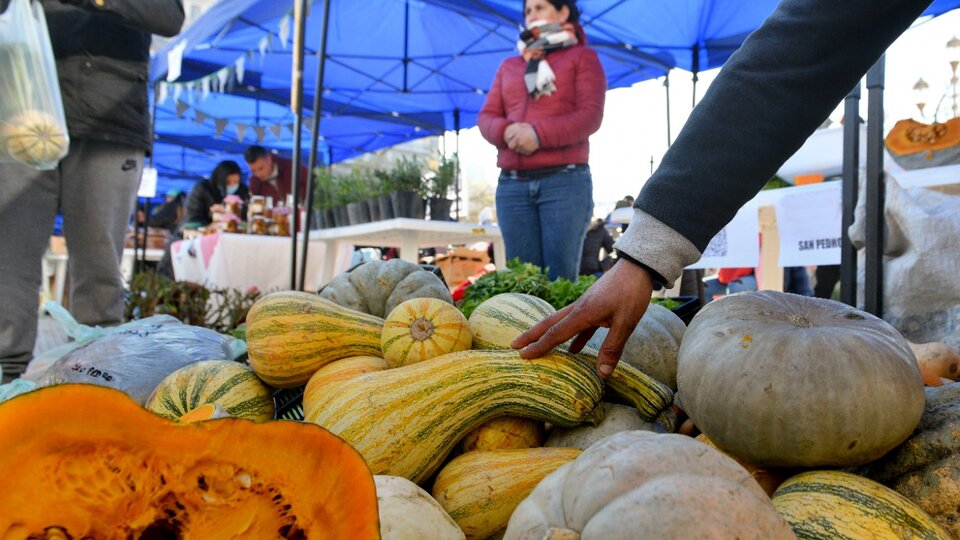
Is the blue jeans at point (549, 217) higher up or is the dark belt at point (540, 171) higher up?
the dark belt at point (540, 171)

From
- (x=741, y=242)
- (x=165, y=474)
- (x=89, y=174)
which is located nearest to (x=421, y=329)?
(x=165, y=474)

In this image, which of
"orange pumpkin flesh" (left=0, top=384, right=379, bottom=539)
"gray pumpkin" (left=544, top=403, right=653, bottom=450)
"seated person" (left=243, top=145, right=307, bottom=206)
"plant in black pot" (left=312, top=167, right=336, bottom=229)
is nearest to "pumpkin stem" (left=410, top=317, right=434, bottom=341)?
"gray pumpkin" (left=544, top=403, right=653, bottom=450)

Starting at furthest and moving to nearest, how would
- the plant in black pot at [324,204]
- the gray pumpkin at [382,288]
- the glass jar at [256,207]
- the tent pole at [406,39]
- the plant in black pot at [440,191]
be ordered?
1. the tent pole at [406,39]
2. the plant in black pot at [324,204]
3. the glass jar at [256,207]
4. the plant in black pot at [440,191]
5. the gray pumpkin at [382,288]

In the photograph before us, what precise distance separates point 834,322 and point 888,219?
2207mm

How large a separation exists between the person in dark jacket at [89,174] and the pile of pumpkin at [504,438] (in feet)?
5.34

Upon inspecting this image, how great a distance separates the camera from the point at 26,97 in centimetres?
262

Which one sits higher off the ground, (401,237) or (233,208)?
(233,208)

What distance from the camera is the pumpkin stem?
4.86ft

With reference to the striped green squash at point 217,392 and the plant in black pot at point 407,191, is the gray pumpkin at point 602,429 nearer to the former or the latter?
the striped green squash at point 217,392

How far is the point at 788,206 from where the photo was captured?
13.7ft

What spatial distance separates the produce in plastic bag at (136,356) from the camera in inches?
81.8

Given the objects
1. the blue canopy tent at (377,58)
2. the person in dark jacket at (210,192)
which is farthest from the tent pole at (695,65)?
the person in dark jacket at (210,192)

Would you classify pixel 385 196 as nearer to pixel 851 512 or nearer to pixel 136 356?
pixel 136 356

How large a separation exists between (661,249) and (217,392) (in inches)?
45.0
